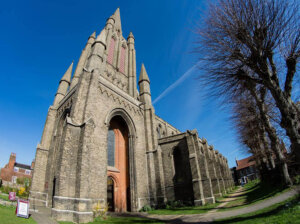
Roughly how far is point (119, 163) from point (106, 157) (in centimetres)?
382

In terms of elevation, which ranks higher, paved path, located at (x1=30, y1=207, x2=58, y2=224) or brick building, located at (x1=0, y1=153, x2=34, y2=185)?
brick building, located at (x1=0, y1=153, x2=34, y2=185)

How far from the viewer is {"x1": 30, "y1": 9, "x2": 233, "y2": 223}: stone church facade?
11320 mm

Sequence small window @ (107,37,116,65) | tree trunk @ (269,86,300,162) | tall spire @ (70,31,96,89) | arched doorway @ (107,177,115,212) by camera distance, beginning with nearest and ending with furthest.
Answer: tree trunk @ (269,86,300,162), arched doorway @ (107,177,115,212), tall spire @ (70,31,96,89), small window @ (107,37,116,65)

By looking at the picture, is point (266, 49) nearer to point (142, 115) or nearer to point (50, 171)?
point (142, 115)

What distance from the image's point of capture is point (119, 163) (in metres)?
17.6

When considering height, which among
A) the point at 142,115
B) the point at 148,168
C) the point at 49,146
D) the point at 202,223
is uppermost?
the point at 142,115

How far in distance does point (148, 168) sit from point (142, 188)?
2095 mm

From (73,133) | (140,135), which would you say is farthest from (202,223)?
(140,135)

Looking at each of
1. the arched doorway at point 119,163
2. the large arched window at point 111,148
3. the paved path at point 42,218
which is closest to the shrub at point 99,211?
the paved path at point 42,218

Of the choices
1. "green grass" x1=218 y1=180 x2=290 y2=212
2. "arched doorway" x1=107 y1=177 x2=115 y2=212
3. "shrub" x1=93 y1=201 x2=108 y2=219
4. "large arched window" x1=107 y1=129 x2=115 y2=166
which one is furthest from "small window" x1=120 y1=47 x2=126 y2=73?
"green grass" x1=218 y1=180 x2=290 y2=212

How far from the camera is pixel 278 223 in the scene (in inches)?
190

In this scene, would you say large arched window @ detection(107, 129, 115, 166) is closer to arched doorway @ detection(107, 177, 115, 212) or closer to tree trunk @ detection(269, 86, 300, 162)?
arched doorway @ detection(107, 177, 115, 212)

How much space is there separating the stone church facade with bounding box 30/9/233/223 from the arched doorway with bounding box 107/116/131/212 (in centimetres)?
8

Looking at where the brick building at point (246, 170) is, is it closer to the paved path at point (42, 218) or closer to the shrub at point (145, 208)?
the shrub at point (145, 208)
